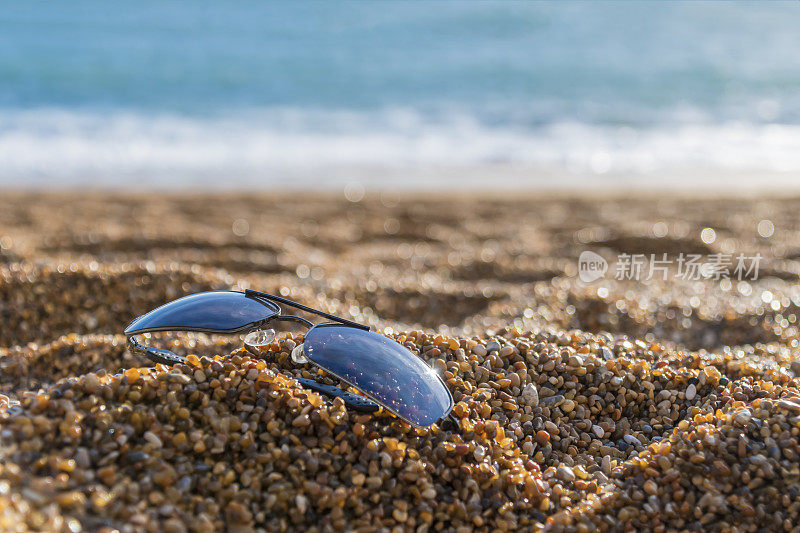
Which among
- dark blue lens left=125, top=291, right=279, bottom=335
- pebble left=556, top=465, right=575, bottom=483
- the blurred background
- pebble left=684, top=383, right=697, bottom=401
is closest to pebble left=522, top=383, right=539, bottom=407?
pebble left=556, top=465, right=575, bottom=483

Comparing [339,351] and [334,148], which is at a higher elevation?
[334,148]

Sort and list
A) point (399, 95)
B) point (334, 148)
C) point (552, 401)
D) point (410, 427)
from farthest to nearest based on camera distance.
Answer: point (399, 95)
point (334, 148)
point (552, 401)
point (410, 427)

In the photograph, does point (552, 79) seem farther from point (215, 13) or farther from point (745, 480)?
point (745, 480)

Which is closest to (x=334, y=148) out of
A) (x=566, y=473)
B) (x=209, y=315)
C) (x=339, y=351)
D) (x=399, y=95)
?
(x=399, y=95)

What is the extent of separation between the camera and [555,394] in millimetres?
1690

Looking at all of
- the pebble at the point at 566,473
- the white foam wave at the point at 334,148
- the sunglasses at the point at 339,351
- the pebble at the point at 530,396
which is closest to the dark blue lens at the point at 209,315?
the sunglasses at the point at 339,351

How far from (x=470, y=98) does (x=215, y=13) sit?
11946 mm

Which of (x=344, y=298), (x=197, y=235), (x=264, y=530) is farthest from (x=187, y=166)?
(x=264, y=530)

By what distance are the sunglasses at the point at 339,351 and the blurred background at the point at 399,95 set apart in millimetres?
7593

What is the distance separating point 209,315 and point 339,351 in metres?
0.38

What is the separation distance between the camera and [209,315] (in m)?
1.54

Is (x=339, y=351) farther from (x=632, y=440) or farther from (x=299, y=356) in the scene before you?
(x=632, y=440)

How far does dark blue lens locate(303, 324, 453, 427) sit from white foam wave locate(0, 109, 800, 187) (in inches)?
313

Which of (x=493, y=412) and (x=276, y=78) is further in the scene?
(x=276, y=78)
